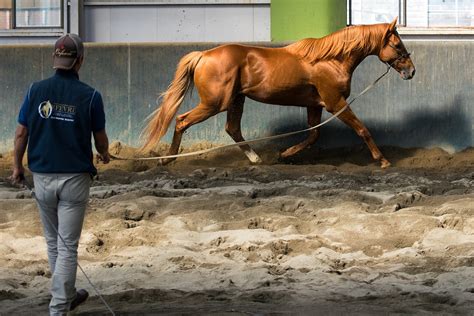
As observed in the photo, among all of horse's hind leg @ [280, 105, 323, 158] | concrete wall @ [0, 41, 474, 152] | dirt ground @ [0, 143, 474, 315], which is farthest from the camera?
concrete wall @ [0, 41, 474, 152]

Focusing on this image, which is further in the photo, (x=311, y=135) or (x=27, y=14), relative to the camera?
(x=27, y=14)

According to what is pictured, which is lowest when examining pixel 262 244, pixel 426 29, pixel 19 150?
pixel 262 244

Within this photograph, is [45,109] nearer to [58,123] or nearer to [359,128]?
[58,123]

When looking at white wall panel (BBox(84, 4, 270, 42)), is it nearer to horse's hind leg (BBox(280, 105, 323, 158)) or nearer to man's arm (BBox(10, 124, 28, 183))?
horse's hind leg (BBox(280, 105, 323, 158))

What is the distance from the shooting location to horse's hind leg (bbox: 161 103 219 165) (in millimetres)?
12438

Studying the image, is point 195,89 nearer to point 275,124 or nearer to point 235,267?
point 275,124

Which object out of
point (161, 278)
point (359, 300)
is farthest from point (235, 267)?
point (359, 300)

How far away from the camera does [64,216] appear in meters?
5.81

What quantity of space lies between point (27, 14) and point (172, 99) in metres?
4.97

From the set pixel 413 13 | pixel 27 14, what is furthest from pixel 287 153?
pixel 27 14

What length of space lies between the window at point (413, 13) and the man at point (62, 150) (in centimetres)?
1081

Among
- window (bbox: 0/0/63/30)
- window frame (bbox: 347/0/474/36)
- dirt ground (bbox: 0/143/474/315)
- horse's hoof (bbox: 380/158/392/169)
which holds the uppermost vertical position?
window (bbox: 0/0/63/30)

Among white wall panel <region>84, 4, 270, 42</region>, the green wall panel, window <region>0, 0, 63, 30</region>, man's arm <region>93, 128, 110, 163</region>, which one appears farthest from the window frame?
man's arm <region>93, 128, 110, 163</region>

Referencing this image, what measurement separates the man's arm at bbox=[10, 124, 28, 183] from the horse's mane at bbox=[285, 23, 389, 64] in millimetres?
7025
